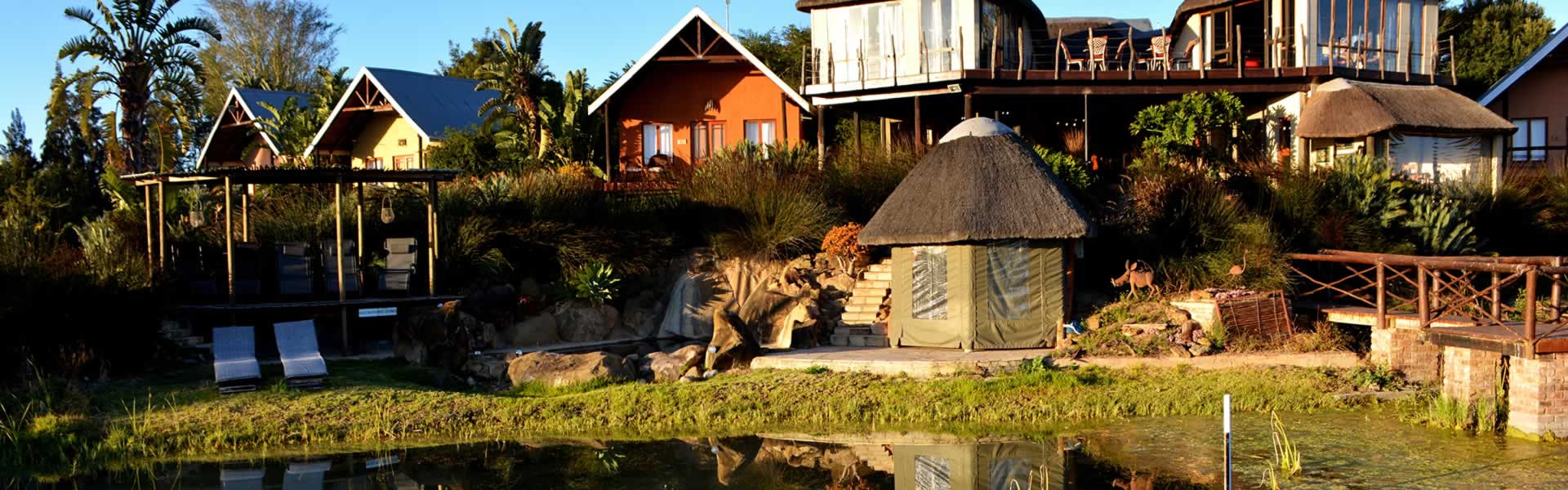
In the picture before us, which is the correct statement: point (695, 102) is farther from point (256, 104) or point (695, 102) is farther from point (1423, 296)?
point (1423, 296)

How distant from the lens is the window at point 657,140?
31000mm

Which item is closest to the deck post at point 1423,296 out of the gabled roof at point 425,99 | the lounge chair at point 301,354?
the lounge chair at point 301,354

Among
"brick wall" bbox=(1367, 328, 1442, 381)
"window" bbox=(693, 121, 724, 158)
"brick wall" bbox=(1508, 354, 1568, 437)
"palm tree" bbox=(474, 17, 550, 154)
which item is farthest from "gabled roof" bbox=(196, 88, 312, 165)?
"brick wall" bbox=(1508, 354, 1568, 437)

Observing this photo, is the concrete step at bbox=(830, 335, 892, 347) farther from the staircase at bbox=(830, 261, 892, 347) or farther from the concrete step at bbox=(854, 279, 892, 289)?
the concrete step at bbox=(854, 279, 892, 289)

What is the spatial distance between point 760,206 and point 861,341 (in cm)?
371

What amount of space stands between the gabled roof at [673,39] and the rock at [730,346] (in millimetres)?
11203

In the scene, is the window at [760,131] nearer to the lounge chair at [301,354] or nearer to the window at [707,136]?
the window at [707,136]

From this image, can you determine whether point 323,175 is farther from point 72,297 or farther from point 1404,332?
point 1404,332

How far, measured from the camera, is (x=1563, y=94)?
28.5 m

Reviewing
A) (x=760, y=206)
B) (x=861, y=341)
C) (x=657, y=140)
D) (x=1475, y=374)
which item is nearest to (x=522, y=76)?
(x=657, y=140)

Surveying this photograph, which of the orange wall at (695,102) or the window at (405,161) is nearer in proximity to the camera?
the orange wall at (695,102)

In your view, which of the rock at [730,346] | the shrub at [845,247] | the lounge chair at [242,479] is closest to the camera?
the lounge chair at [242,479]

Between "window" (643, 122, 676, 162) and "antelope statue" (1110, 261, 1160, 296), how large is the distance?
46.2 feet

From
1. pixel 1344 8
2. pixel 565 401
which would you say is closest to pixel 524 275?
pixel 565 401
